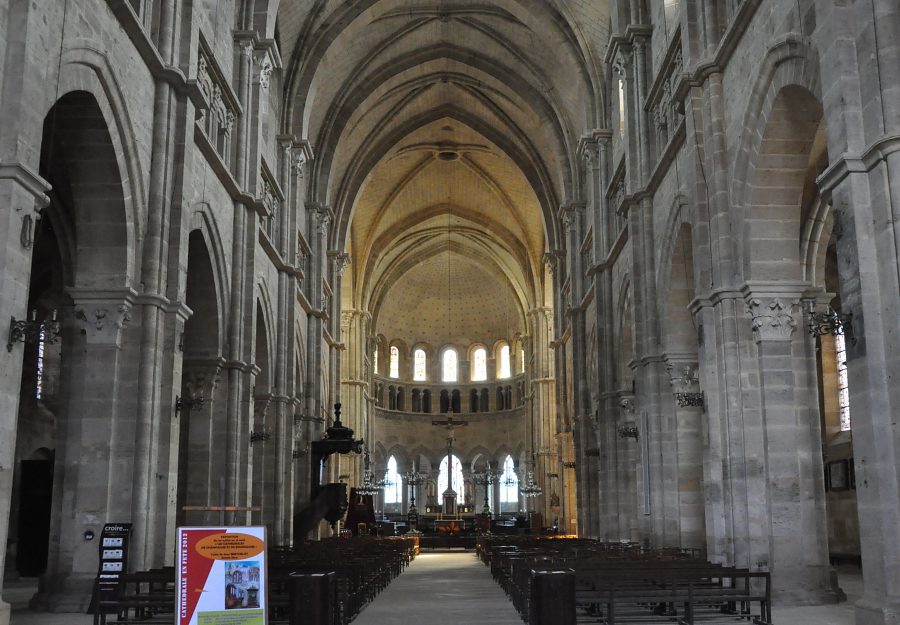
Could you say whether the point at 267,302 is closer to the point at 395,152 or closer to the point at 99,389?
the point at 99,389

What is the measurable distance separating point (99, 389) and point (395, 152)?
34.2 m

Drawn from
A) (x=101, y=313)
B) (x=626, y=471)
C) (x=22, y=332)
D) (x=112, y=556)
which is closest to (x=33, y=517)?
(x=101, y=313)

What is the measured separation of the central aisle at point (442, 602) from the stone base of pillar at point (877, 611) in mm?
5084

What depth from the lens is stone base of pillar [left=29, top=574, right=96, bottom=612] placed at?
605 inches

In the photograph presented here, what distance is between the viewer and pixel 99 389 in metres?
16.1

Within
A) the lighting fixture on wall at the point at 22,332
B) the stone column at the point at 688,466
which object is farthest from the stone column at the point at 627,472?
the lighting fixture on wall at the point at 22,332

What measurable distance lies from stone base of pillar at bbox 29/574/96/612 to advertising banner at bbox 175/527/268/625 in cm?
758

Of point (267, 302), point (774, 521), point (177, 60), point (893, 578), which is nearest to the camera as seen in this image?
point (893, 578)

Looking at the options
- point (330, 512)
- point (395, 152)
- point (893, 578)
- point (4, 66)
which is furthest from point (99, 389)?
point (395, 152)

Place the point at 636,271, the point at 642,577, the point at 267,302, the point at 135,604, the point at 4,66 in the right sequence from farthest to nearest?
1. the point at 267,302
2. the point at 636,271
3. the point at 642,577
4. the point at 135,604
5. the point at 4,66

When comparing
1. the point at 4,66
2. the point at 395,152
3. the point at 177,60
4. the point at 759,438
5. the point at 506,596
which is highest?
the point at 395,152

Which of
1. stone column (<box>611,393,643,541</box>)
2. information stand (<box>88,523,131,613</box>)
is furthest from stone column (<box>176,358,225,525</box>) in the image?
stone column (<box>611,393,643,541</box>)

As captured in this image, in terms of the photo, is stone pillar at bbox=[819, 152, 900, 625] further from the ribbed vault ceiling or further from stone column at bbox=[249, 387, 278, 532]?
the ribbed vault ceiling

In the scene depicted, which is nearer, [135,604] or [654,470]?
[135,604]
